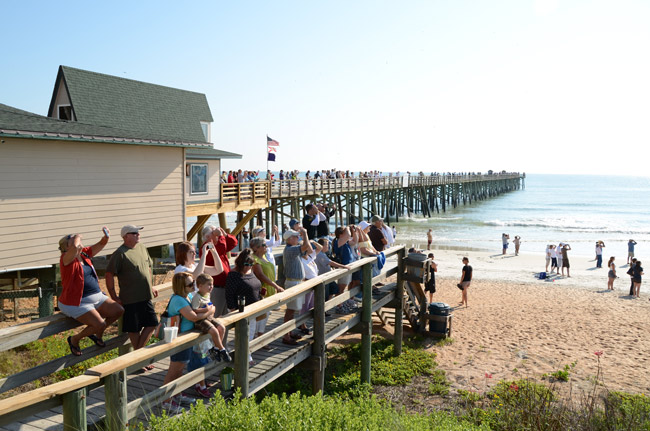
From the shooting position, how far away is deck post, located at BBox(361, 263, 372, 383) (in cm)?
817

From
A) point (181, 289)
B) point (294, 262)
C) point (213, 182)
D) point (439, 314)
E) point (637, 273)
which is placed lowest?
point (637, 273)

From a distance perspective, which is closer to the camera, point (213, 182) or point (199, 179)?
point (199, 179)

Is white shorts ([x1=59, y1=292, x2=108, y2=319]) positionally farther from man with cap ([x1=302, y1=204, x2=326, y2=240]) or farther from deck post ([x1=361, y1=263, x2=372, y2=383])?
man with cap ([x1=302, y1=204, x2=326, y2=240])

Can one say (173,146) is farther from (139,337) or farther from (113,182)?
(139,337)

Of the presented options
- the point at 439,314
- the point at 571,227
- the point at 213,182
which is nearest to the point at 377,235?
the point at 439,314

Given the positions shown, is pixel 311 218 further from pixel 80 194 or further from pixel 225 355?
pixel 225 355

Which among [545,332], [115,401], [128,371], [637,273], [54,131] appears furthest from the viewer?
[637,273]

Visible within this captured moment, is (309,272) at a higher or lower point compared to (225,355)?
higher

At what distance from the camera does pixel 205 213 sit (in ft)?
62.2

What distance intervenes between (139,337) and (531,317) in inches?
451

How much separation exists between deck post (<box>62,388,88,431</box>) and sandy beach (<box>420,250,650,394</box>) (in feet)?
22.7

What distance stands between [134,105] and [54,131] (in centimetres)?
992

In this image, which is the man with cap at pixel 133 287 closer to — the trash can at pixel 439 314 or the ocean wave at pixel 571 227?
the trash can at pixel 439 314

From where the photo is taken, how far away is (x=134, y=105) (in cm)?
1997
